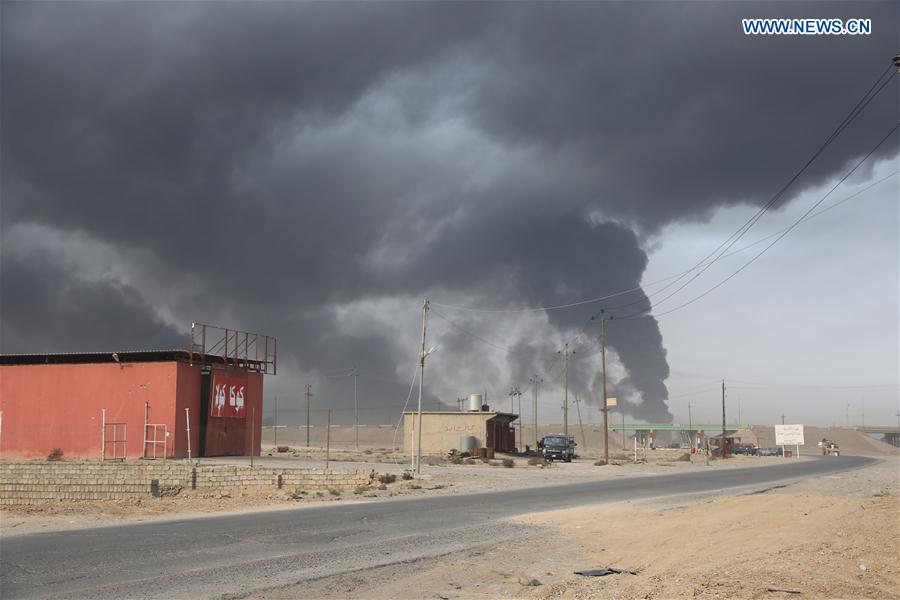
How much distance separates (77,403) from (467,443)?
31.0m

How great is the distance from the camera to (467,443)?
6138 centimetres

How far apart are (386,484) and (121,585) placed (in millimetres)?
22517

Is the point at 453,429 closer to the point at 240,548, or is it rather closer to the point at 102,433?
the point at 102,433

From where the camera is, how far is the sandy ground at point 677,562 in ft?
33.0

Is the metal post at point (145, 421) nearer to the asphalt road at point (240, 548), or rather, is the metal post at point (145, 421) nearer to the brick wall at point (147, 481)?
the brick wall at point (147, 481)

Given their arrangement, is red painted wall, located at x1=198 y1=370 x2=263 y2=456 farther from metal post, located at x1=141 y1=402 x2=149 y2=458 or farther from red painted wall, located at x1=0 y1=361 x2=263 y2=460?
metal post, located at x1=141 y1=402 x2=149 y2=458

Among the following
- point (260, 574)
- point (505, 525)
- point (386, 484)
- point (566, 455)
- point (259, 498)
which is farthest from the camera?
point (566, 455)

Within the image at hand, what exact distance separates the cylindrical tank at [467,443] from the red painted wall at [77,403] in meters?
27.6

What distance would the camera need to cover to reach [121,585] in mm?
10680

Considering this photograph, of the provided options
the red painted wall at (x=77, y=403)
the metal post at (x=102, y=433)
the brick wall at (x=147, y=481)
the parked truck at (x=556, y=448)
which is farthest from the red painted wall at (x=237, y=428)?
the parked truck at (x=556, y=448)

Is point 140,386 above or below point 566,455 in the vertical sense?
above

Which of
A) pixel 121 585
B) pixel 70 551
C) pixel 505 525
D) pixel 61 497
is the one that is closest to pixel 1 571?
pixel 70 551

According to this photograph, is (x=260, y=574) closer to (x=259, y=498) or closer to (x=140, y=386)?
(x=259, y=498)

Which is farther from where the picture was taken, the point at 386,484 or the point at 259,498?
the point at 386,484
